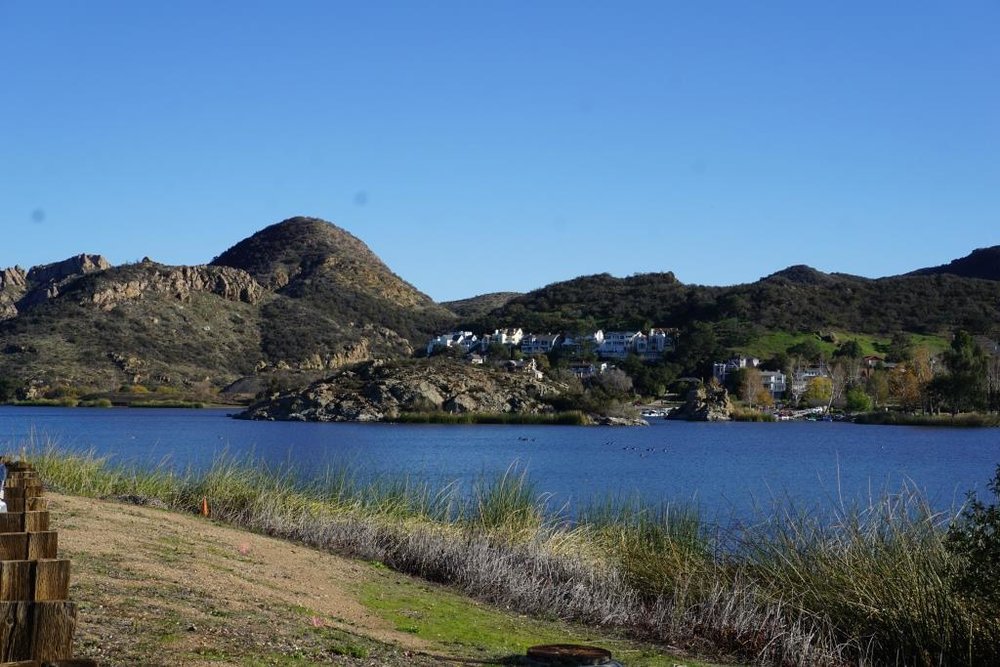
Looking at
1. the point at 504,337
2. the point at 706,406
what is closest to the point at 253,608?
the point at 706,406

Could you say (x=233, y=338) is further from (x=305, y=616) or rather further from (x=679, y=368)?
(x=305, y=616)

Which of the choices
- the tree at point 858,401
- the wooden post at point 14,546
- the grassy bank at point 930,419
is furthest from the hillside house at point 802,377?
the wooden post at point 14,546

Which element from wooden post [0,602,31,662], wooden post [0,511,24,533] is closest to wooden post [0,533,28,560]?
wooden post [0,602,31,662]

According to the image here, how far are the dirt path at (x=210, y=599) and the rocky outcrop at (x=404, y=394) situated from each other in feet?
240

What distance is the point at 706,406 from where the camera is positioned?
96.8 metres

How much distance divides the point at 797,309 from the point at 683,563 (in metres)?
127

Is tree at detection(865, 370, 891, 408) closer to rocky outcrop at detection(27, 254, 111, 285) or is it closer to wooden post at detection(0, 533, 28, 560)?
wooden post at detection(0, 533, 28, 560)

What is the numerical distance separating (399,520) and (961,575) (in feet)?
30.2

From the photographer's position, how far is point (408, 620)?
10180mm

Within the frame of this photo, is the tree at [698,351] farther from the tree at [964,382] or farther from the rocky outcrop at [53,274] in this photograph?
the rocky outcrop at [53,274]

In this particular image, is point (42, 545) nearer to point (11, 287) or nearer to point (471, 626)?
point (471, 626)

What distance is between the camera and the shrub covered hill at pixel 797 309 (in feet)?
429

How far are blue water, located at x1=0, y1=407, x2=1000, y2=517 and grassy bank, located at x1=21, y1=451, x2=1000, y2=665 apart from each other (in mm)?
2340

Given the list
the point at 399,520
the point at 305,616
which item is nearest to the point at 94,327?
the point at 399,520
